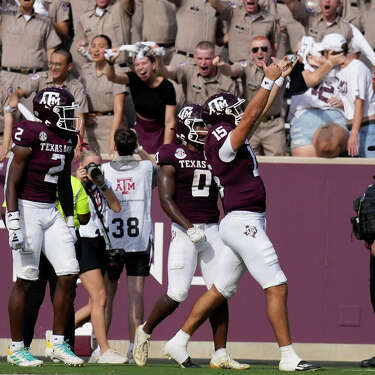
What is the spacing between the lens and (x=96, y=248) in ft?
32.7

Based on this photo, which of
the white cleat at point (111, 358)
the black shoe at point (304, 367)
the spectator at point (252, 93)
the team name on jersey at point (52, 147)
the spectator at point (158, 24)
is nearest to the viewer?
the black shoe at point (304, 367)

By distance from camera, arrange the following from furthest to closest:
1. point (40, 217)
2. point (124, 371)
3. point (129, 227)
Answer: point (129, 227), point (40, 217), point (124, 371)

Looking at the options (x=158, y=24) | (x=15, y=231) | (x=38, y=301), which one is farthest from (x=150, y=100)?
(x=15, y=231)

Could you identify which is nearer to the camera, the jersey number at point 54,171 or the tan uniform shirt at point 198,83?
the jersey number at point 54,171

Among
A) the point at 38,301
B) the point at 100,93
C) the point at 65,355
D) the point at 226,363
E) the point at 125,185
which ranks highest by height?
the point at 100,93

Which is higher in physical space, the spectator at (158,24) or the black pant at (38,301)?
the spectator at (158,24)

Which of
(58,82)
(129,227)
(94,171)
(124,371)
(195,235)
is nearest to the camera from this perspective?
(124,371)

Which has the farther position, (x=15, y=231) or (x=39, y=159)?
(x=39, y=159)

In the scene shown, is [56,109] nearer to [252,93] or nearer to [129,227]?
[129,227]

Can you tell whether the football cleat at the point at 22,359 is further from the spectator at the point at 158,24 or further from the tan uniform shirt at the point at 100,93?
the spectator at the point at 158,24

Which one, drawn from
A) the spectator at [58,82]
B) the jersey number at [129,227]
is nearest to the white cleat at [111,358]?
the jersey number at [129,227]

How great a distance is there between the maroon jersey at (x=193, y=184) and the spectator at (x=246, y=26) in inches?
149

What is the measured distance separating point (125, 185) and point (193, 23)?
346 centimetres

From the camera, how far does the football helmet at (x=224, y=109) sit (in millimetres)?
8328
